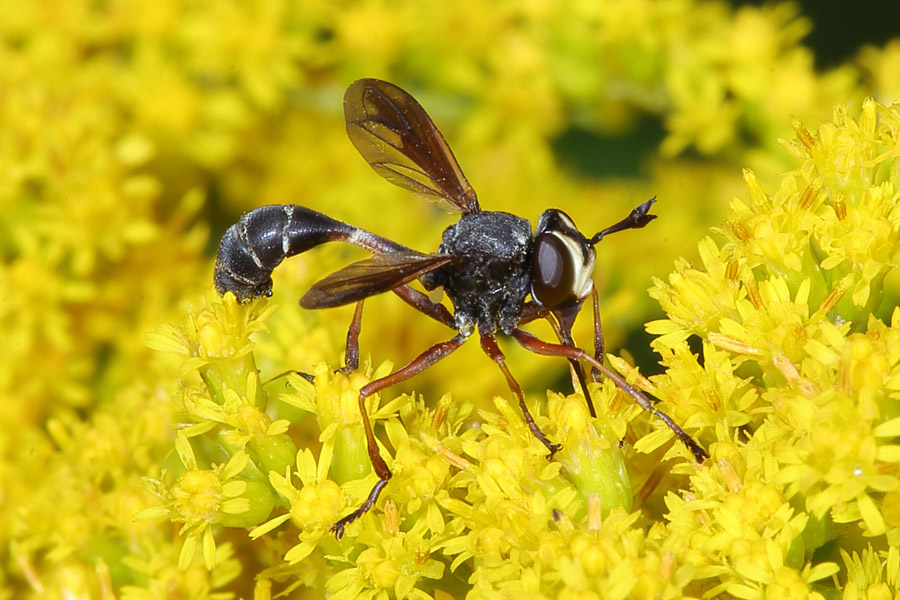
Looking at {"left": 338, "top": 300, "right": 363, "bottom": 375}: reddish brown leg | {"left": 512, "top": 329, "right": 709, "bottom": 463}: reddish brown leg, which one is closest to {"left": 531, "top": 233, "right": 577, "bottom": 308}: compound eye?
{"left": 512, "top": 329, "right": 709, "bottom": 463}: reddish brown leg

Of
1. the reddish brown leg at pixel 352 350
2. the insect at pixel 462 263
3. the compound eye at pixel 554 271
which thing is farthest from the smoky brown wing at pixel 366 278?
the compound eye at pixel 554 271

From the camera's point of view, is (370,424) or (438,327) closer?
(370,424)

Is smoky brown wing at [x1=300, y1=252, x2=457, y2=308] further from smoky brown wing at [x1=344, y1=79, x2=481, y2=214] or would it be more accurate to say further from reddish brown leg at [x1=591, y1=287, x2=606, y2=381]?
smoky brown wing at [x1=344, y1=79, x2=481, y2=214]

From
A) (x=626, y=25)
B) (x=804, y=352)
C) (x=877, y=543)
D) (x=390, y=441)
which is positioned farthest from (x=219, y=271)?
(x=626, y=25)

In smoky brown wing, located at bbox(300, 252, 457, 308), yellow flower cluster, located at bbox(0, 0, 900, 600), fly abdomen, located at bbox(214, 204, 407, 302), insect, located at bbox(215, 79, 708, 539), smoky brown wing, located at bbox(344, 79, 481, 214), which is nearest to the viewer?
yellow flower cluster, located at bbox(0, 0, 900, 600)

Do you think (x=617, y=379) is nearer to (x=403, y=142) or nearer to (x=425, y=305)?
(x=425, y=305)

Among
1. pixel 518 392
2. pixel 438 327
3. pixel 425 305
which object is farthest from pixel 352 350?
pixel 438 327

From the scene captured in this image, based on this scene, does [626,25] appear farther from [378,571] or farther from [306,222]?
[378,571]
